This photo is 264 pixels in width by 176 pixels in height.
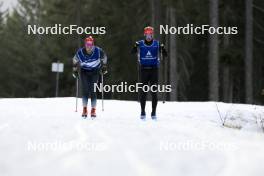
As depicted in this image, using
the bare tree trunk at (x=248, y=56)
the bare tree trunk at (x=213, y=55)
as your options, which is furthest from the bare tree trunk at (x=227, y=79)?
the bare tree trunk at (x=213, y=55)

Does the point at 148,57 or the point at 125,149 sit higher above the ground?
the point at 148,57

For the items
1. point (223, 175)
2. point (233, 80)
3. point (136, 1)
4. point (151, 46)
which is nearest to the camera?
point (223, 175)

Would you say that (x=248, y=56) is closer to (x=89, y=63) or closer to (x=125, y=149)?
(x=89, y=63)

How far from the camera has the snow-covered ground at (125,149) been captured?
6609mm

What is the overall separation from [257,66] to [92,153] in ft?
96.7

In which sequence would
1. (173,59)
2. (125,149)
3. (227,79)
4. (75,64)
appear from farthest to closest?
(227,79)
(173,59)
(75,64)
(125,149)

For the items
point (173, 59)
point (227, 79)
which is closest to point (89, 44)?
point (173, 59)

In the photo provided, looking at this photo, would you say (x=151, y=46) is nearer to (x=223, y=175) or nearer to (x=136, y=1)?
(x=223, y=175)

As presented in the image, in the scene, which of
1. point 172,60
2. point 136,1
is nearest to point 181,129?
point 172,60

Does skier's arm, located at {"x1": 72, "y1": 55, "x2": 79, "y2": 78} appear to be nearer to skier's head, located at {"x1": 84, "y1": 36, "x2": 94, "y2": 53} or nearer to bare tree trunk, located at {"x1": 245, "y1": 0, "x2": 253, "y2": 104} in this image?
skier's head, located at {"x1": 84, "y1": 36, "x2": 94, "y2": 53}

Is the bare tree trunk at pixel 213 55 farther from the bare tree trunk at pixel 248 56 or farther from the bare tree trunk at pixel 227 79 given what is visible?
the bare tree trunk at pixel 227 79

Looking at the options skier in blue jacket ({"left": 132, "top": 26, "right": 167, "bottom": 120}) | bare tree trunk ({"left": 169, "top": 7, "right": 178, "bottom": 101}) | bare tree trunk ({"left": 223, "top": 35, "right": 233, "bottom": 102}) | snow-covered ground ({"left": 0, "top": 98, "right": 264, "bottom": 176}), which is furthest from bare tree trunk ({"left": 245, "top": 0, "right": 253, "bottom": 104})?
snow-covered ground ({"left": 0, "top": 98, "right": 264, "bottom": 176})

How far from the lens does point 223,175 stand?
6406 millimetres

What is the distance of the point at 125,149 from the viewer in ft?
24.9
